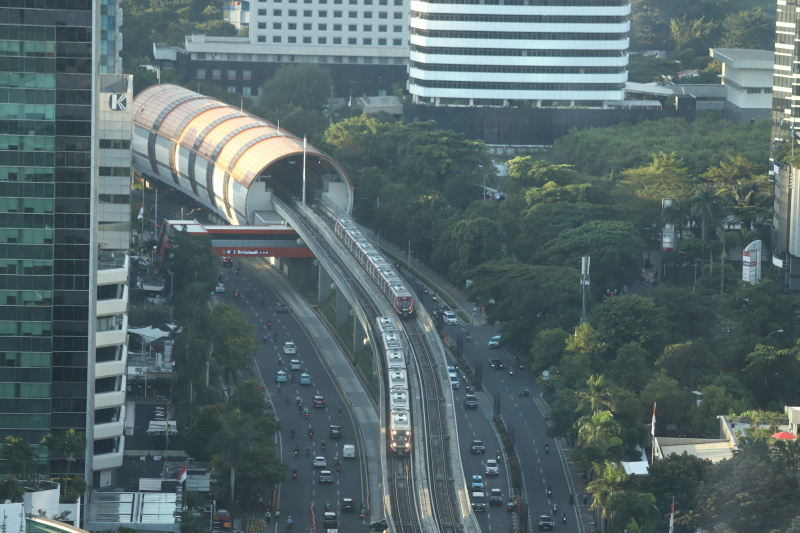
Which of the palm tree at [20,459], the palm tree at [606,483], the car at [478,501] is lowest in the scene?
the car at [478,501]

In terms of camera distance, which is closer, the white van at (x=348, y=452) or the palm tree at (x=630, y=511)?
the palm tree at (x=630, y=511)

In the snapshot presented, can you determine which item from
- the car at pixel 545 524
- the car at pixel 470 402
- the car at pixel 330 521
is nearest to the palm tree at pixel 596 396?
the car at pixel 545 524

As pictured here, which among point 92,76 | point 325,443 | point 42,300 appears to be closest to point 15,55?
point 92,76

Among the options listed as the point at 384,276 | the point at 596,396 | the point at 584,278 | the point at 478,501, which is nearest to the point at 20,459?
the point at 478,501

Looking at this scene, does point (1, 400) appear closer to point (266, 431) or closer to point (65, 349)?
point (65, 349)

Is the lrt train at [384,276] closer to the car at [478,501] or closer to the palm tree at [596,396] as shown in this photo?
the palm tree at [596,396]
